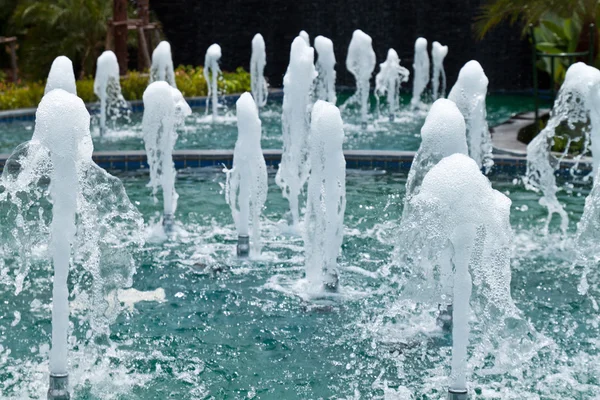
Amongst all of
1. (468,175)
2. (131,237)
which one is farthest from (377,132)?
(468,175)

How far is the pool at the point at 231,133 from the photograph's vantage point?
43.3 ft

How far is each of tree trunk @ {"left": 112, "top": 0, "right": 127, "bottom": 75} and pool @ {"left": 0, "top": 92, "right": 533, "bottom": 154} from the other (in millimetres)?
1505

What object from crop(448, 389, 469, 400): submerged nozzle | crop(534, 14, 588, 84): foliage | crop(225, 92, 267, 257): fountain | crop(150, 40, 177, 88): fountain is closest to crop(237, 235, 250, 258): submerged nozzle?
crop(225, 92, 267, 257): fountain

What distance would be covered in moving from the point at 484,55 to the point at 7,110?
10007mm

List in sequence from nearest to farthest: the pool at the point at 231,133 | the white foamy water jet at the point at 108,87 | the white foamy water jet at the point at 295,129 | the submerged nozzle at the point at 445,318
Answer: the submerged nozzle at the point at 445,318 → the white foamy water jet at the point at 295,129 → the pool at the point at 231,133 → the white foamy water jet at the point at 108,87

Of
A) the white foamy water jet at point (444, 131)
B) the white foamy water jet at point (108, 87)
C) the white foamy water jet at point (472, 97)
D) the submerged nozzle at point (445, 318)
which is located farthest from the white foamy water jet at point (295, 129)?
the white foamy water jet at point (108, 87)

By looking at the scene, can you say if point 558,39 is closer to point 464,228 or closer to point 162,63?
point 162,63

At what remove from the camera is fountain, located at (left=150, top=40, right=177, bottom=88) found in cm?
1633

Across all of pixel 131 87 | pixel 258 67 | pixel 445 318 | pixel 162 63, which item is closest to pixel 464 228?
pixel 445 318

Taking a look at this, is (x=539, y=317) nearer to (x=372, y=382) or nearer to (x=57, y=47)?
(x=372, y=382)

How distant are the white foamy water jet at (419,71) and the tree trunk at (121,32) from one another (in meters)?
4.92

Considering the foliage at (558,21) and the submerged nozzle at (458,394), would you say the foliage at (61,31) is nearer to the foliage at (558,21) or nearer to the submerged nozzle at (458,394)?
the foliage at (558,21)

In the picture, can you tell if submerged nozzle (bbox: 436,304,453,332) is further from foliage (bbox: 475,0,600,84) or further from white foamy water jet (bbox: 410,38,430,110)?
white foamy water jet (bbox: 410,38,430,110)

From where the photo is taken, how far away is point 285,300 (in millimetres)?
6691
